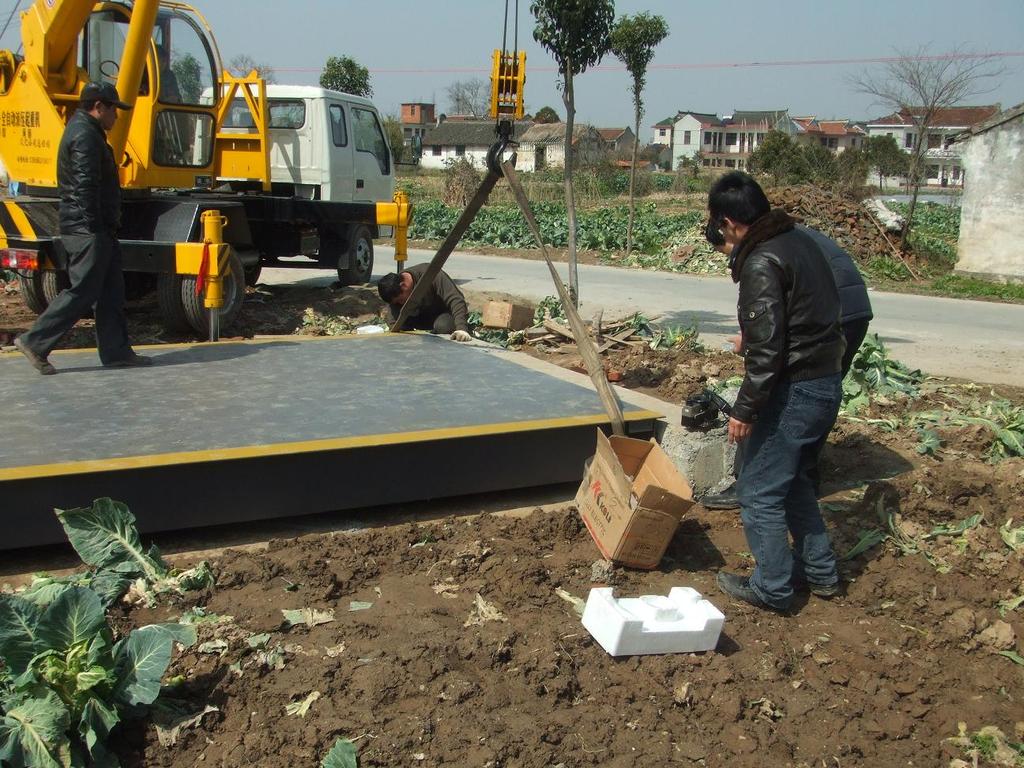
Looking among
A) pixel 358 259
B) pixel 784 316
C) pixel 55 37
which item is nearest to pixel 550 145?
pixel 358 259

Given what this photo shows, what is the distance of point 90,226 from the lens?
601 centimetres

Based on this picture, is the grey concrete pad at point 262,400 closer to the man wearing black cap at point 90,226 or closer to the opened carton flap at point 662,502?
the man wearing black cap at point 90,226

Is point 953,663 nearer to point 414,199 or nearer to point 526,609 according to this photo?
point 526,609

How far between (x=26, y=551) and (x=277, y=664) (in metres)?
1.68

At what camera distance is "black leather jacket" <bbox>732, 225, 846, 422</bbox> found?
355cm

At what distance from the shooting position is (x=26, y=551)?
13.6ft

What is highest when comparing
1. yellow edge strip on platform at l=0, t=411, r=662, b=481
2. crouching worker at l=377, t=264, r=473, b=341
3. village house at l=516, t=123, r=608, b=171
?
village house at l=516, t=123, r=608, b=171

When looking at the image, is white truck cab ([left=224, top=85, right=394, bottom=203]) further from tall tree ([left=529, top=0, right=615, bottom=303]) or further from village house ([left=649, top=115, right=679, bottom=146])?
village house ([left=649, top=115, right=679, bottom=146])

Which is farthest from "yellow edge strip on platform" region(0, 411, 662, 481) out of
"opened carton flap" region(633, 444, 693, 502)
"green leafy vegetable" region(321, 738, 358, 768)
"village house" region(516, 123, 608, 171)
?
"village house" region(516, 123, 608, 171)

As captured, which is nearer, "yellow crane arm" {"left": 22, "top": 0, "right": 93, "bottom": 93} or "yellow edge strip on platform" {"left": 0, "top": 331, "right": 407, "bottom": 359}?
"yellow edge strip on platform" {"left": 0, "top": 331, "right": 407, "bottom": 359}

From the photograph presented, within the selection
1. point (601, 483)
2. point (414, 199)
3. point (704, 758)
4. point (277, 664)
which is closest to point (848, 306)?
point (601, 483)

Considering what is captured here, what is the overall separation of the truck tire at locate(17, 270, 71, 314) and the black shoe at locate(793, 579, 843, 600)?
7921 millimetres

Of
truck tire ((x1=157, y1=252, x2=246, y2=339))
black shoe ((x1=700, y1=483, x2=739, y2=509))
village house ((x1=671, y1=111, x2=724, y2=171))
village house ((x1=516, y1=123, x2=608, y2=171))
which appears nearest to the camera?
black shoe ((x1=700, y1=483, x2=739, y2=509))

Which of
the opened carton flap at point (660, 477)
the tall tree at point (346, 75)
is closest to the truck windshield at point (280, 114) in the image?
the opened carton flap at point (660, 477)
